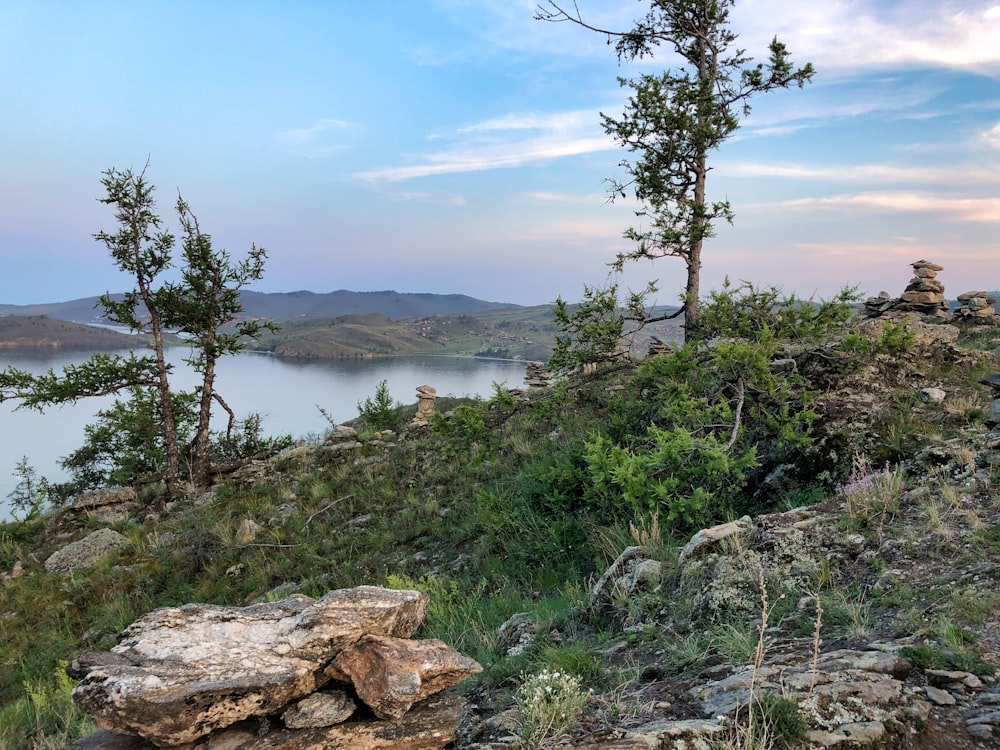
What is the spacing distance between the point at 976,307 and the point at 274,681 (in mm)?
17243

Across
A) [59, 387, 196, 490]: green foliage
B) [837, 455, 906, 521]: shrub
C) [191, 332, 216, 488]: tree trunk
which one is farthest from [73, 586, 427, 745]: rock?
[59, 387, 196, 490]: green foliage

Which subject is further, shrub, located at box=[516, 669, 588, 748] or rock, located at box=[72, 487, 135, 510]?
rock, located at box=[72, 487, 135, 510]

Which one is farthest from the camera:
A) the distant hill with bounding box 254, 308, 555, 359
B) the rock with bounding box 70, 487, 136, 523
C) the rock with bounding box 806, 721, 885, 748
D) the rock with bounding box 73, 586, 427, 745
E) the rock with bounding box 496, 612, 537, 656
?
the distant hill with bounding box 254, 308, 555, 359

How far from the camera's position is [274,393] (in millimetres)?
40719

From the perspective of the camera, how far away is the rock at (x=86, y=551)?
1111cm

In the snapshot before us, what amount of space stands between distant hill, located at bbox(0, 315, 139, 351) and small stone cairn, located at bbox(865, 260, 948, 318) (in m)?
66.9

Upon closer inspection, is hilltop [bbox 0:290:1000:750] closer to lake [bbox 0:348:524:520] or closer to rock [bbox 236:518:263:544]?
rock [bbox 236:518:263:544]

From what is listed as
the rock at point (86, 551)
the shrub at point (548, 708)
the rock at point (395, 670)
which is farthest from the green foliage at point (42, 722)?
the rock at point (86, 551)

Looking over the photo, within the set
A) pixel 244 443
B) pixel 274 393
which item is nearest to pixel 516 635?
pixel 244 443

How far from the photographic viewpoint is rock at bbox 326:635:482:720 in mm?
2832

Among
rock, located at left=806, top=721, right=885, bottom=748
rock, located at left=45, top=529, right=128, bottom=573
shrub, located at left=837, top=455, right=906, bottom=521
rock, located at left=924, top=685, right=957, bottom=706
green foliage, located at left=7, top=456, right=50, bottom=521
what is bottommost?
green foliage, located at left=7, top=456, right=50, bottom=521

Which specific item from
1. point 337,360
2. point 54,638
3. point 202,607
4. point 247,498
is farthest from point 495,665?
point 337,360

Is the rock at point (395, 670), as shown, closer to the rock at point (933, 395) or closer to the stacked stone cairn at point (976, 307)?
the rock at point (933, 395)

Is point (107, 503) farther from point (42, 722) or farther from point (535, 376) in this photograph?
point (535, 376)
